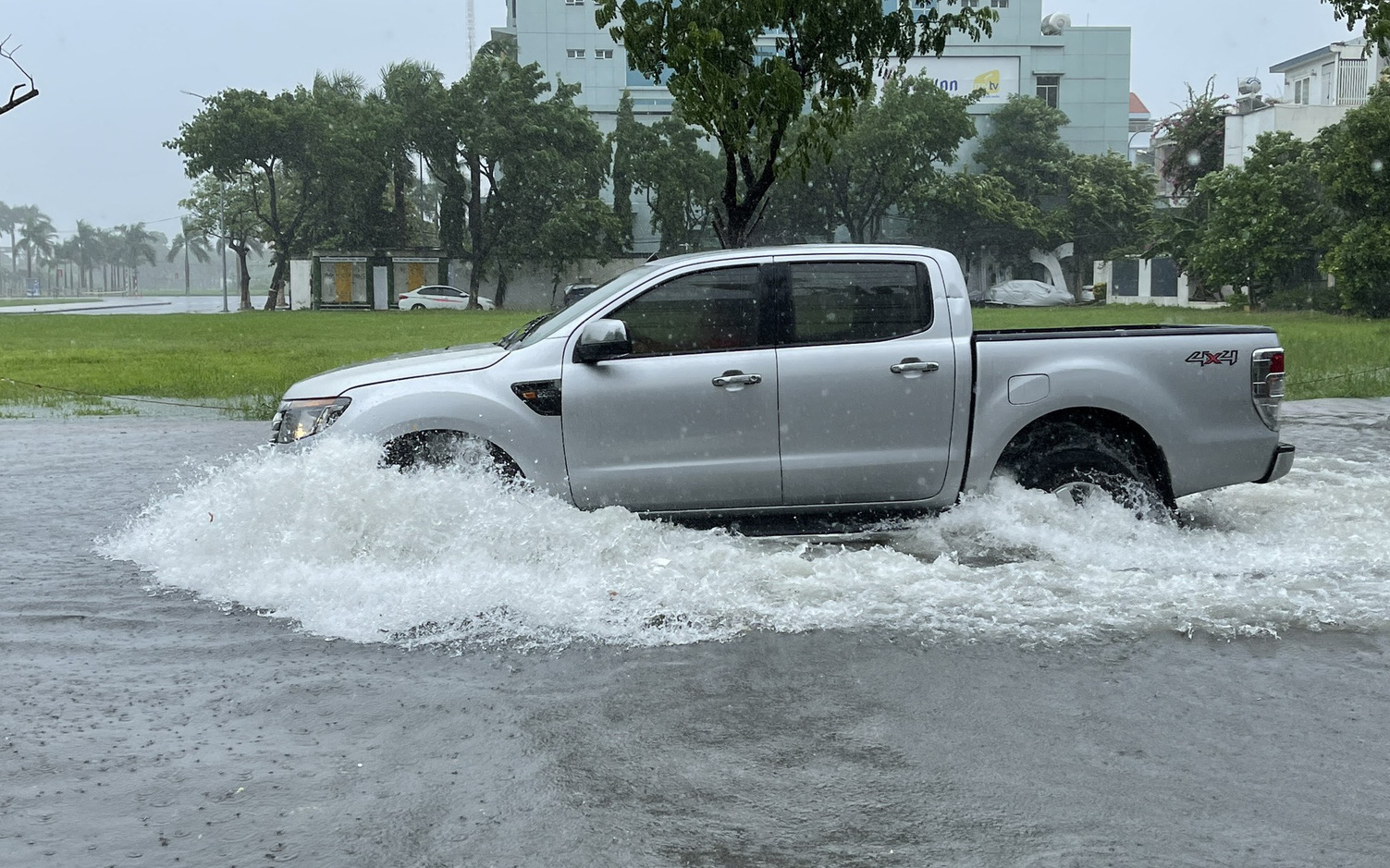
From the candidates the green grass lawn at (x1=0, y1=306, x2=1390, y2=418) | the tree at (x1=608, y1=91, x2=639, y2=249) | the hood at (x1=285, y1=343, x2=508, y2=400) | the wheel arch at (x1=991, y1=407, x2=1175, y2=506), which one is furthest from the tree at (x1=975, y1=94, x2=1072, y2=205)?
the hood at (x1=285, y1=343, x2=508, y2=400)

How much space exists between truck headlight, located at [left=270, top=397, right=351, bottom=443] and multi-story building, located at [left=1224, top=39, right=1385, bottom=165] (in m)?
49.0

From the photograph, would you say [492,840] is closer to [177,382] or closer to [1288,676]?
[1288,676]

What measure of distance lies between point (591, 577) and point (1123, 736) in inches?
114

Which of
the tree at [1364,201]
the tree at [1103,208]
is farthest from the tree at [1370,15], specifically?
the tree at [1103,208]

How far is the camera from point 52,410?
16.6 meters

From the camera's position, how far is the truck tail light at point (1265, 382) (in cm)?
780

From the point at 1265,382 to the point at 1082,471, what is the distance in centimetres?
115

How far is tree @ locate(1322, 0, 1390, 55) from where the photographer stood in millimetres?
15195

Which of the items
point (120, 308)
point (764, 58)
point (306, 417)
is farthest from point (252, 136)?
point (306, 417)

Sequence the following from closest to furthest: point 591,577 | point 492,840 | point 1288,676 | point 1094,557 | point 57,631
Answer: point 492,840 < point 1288,676 < point 57,631 < point 591,577 < point 1094,557

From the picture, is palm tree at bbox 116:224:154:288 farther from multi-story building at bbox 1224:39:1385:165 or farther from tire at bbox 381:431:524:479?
tire at bbox 381:431:524:479

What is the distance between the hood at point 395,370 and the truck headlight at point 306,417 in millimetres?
43

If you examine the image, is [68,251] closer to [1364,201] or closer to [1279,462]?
[1364,201]

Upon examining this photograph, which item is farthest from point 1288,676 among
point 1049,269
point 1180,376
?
point 1049,269
